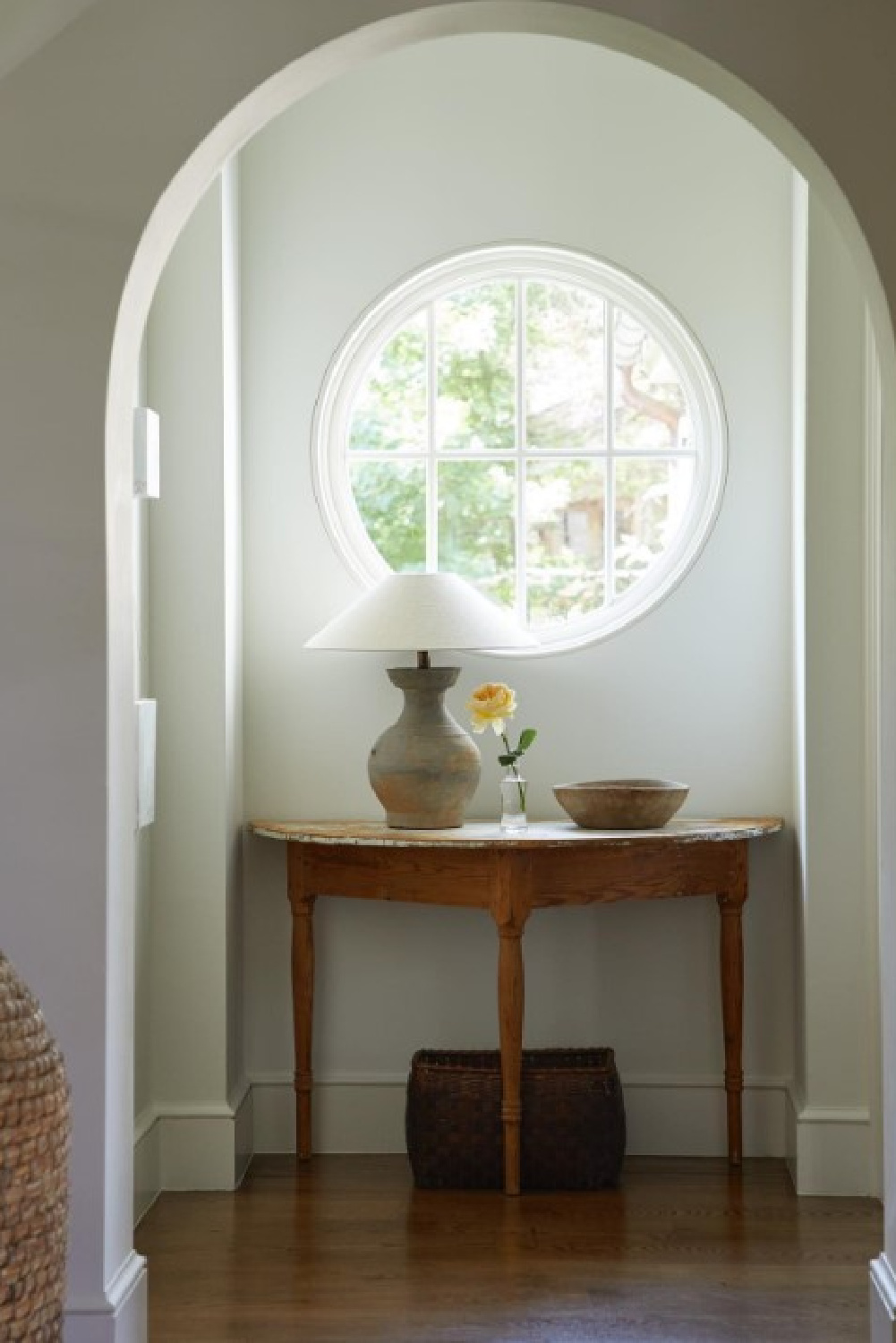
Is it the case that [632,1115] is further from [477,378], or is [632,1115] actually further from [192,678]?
[477,378]

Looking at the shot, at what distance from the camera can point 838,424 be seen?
425 centimetres

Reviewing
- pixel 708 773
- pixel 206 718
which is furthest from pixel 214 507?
pixel 708 773

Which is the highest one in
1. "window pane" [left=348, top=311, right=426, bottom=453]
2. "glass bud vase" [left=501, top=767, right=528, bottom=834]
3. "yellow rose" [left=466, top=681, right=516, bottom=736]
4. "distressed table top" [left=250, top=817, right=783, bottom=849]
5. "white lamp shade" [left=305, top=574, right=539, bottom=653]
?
"window pane" [left=348, top=311, right=426, bottom=453]

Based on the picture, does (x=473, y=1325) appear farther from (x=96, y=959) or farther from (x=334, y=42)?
(x=334, y=42)

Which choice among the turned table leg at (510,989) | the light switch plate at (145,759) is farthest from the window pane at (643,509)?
the light switch plate at (145,759)

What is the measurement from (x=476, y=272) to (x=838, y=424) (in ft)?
3.53

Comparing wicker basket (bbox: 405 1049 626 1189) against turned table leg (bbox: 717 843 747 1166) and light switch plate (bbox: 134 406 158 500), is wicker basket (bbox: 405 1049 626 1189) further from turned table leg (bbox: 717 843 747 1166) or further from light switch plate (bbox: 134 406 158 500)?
light switch plate (bbox: 134 406 158 500)

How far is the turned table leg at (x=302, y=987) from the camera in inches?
174

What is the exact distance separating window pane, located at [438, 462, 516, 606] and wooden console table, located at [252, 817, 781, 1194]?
715mm

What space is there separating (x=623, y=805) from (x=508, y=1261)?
3.57ft

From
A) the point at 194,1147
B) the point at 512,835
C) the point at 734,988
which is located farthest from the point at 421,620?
the point at 194,1147

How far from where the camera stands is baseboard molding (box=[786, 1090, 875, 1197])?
13.8 feet

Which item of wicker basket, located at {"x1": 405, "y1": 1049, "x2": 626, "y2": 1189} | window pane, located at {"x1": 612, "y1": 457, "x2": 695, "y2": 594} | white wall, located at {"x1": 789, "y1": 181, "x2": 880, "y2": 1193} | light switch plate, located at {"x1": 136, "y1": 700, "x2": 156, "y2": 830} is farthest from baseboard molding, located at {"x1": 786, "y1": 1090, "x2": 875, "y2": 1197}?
light switch plate, located at {"x1": 136, "y1": 700, "x2": 156, "y2": 830}

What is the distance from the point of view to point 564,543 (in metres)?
4.73
